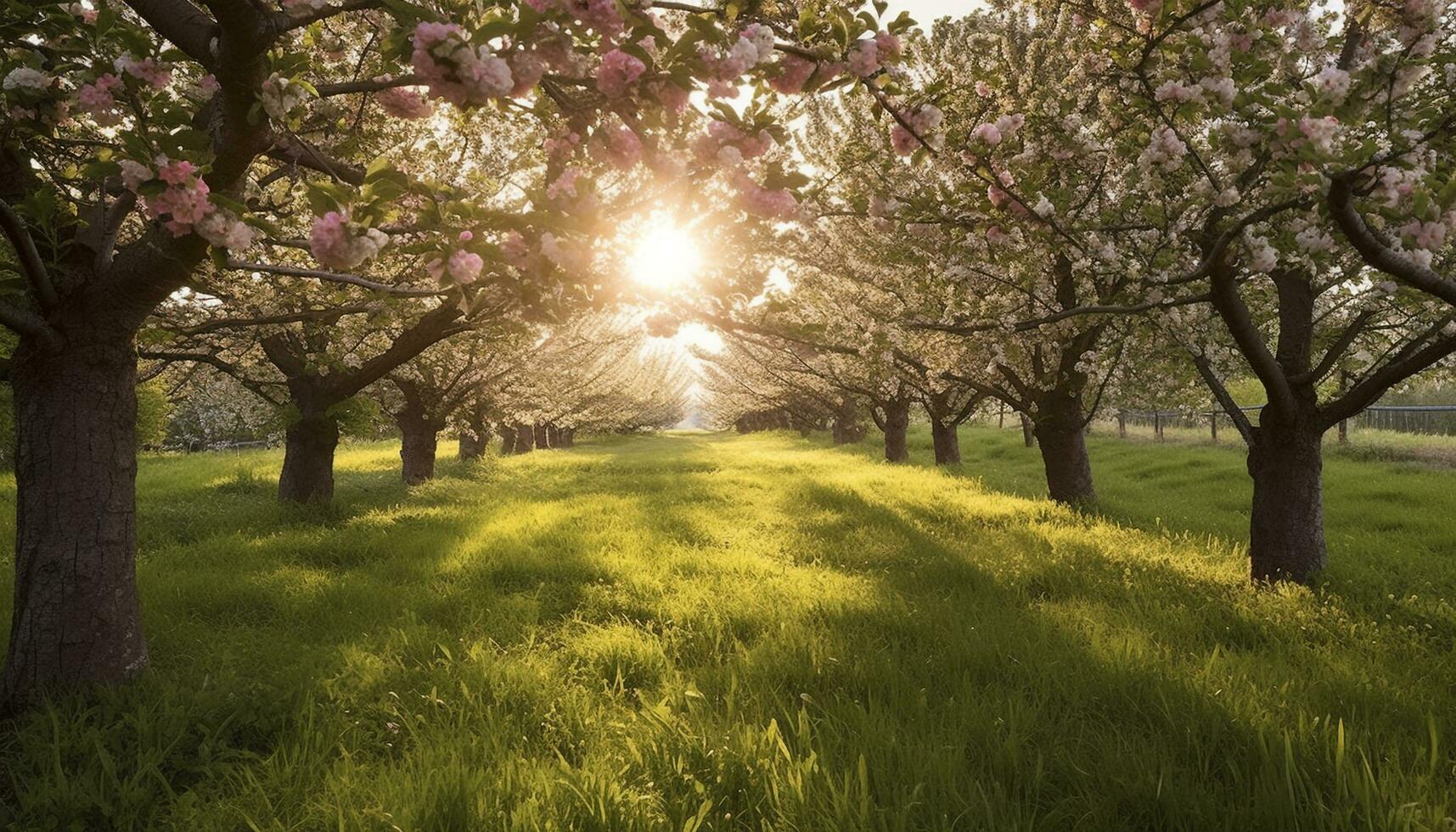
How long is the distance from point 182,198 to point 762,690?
3304mm

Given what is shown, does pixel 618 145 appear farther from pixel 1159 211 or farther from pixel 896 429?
pixel 896 429

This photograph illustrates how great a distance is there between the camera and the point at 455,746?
10.3 feet

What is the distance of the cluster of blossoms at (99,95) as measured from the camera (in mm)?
2912

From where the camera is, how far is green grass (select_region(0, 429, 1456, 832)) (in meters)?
2.66

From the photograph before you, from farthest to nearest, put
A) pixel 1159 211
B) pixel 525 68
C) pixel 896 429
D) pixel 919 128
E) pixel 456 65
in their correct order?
pixel 896 429 → pixel 1159 211 → pixel 919 128 → pixel 525 68 → pixel 456 65

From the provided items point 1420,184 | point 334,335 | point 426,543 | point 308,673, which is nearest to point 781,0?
point 1420,184

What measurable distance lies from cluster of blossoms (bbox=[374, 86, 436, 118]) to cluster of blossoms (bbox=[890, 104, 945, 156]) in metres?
2.27

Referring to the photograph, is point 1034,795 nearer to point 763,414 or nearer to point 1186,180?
point 1186,180

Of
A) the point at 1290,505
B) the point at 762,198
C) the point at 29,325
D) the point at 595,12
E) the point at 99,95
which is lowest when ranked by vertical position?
the point at 1290,505

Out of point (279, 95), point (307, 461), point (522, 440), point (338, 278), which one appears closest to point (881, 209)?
point (338, 278)

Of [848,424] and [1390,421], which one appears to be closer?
[848,424]

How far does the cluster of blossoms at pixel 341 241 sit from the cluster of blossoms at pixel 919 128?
2198 mm

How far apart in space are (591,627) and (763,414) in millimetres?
48562

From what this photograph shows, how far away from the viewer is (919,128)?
311 cm
